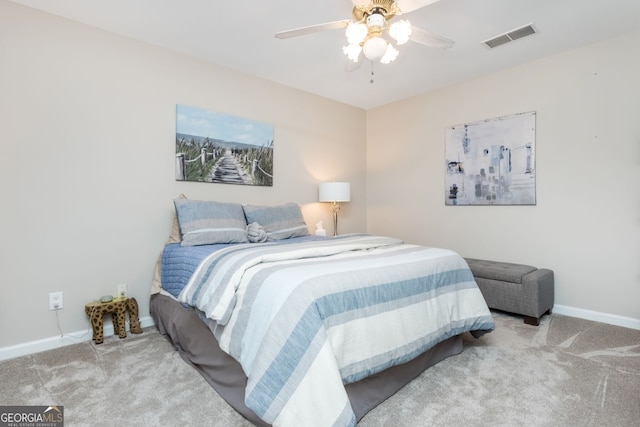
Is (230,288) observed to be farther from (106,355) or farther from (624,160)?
(624,160)

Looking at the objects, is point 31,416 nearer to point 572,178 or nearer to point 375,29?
point 375,29

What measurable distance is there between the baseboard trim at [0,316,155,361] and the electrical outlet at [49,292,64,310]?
213 millimetres

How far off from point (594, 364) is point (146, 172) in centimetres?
352

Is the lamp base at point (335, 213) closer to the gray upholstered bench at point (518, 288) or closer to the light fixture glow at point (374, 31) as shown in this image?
the gray upholstered bench at point (518, 288)

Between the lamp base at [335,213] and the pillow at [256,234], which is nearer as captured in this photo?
the pillow at [256,234]

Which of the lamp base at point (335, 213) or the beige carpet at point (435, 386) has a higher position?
the lamp base at point (335, 213)

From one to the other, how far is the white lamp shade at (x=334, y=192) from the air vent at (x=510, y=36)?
6.37 ft

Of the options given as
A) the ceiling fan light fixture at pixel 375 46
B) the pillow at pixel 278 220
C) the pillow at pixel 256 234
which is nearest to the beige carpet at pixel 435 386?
the pillow at pixel 256 234

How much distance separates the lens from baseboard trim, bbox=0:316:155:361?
2182 mm

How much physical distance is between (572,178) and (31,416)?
4127 millimetres

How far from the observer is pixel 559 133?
9.93 ft

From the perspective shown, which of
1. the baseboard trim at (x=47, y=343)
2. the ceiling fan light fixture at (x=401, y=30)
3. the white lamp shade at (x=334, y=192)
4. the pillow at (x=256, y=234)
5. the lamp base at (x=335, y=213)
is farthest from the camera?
the lamp base at (x=335, y=213)

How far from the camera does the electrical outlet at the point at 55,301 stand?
→ 235cm

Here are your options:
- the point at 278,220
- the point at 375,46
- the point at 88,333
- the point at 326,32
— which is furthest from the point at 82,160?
the point at 375,46
